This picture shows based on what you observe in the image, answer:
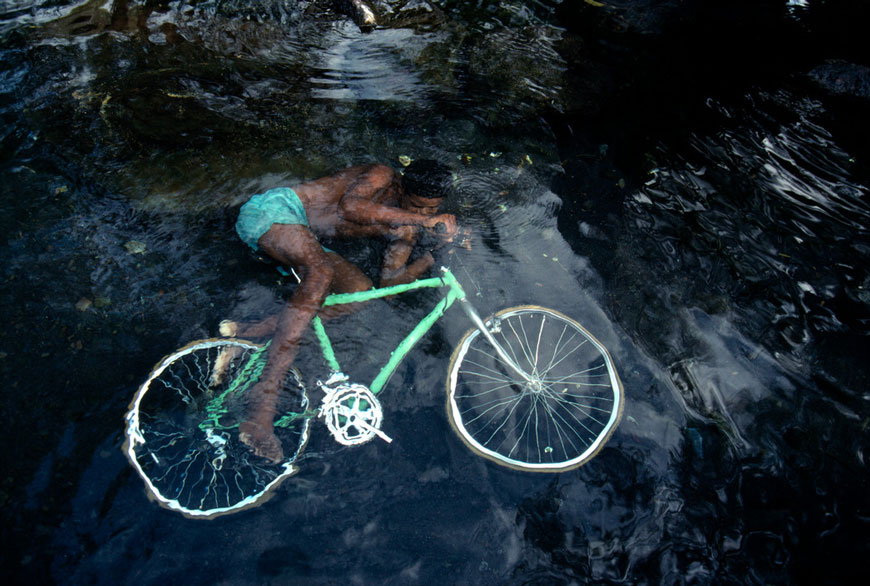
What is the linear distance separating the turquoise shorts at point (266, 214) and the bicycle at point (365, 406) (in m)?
0.83

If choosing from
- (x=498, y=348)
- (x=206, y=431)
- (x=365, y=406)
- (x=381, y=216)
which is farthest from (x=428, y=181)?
(x=206, y=431)

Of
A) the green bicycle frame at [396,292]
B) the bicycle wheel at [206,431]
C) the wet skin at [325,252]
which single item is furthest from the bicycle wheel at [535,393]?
the bicycle wheel at [206,431]

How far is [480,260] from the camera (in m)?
4.63

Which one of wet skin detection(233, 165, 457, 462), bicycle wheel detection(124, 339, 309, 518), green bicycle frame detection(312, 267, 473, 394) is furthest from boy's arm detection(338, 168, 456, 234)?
bicycle wheel detection(124, 339, 309, 518)

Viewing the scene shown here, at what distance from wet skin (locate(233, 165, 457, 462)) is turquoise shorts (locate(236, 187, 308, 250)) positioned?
0.08 meters

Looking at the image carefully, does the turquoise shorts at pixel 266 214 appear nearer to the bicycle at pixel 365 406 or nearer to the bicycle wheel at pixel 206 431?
the bicycle at pixel 365 406

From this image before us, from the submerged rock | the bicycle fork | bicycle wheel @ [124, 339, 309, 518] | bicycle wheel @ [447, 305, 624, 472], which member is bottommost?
bicycle wheel @ [124, 339, 309, 518]

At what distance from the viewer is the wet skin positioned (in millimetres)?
3410

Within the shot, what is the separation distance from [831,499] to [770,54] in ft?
21.5

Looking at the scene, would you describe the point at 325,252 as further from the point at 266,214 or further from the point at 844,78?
the point at 844,78

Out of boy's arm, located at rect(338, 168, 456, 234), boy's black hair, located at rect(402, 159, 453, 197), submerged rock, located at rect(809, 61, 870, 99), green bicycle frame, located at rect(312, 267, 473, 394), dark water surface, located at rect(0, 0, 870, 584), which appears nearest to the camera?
dark water surface, located at rect(0, 0, 870, 584)

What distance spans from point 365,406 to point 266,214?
6.13 ft

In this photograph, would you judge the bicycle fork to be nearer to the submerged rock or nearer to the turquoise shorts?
the turquoise shorts

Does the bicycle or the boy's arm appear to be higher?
the boy's arm
